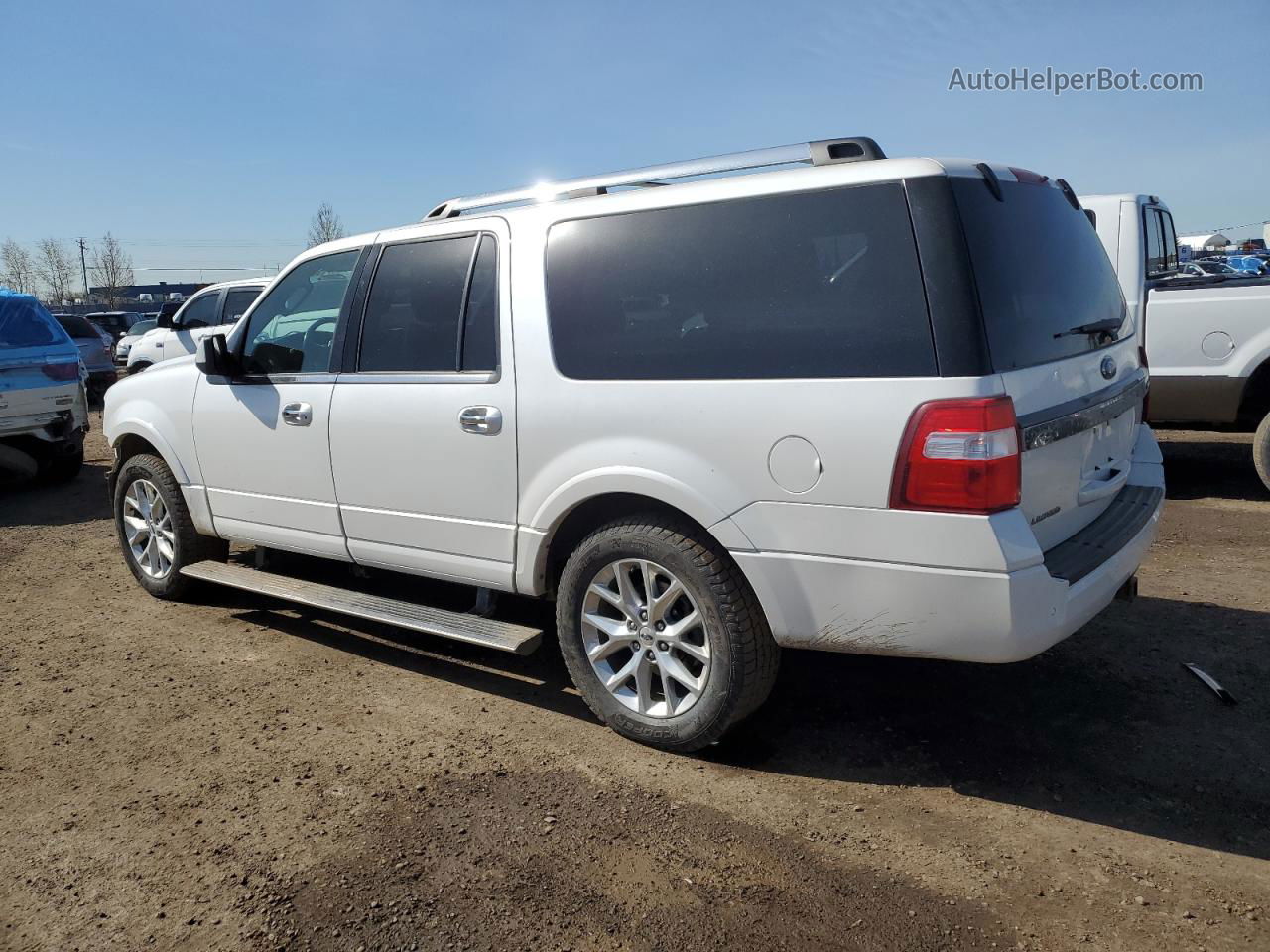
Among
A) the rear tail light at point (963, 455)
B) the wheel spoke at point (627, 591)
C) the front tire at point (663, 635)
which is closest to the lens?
the rear tail light at point (963, 455)

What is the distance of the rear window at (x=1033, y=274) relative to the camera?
2969mm

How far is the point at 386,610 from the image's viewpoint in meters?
4.34

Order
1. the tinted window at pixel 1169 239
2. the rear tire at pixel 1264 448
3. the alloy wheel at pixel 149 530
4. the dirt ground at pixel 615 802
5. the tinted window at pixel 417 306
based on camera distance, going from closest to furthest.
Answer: the dirt ground at pixel 615 802 → the tinted window at pixel 417 306 → the alloy wheel at pixel 149 530 → the rear tire at pixel 1264 448 → the tinted window at pixel 1169 239

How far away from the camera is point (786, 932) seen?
2.58m

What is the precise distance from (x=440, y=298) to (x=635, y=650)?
1.70 m

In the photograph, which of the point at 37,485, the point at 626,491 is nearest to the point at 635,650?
the point at 626,491

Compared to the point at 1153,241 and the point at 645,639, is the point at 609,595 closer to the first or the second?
the point at 645,639

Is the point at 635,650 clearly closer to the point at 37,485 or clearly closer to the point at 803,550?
the point at 803,550

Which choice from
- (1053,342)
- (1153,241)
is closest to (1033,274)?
(1053,342)

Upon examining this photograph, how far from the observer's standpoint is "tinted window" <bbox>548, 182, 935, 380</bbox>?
2.99 metres

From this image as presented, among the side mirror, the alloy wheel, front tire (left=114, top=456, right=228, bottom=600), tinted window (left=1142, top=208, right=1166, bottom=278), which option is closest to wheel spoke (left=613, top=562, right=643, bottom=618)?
the side mirror

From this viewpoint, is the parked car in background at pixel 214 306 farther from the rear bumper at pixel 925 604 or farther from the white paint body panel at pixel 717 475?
the rear bumper at pixel 925 604

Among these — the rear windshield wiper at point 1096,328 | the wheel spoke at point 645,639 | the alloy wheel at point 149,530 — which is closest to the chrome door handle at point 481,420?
the wheel spoke at point 645,639

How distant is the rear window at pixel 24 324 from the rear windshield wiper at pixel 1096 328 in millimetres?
9094
